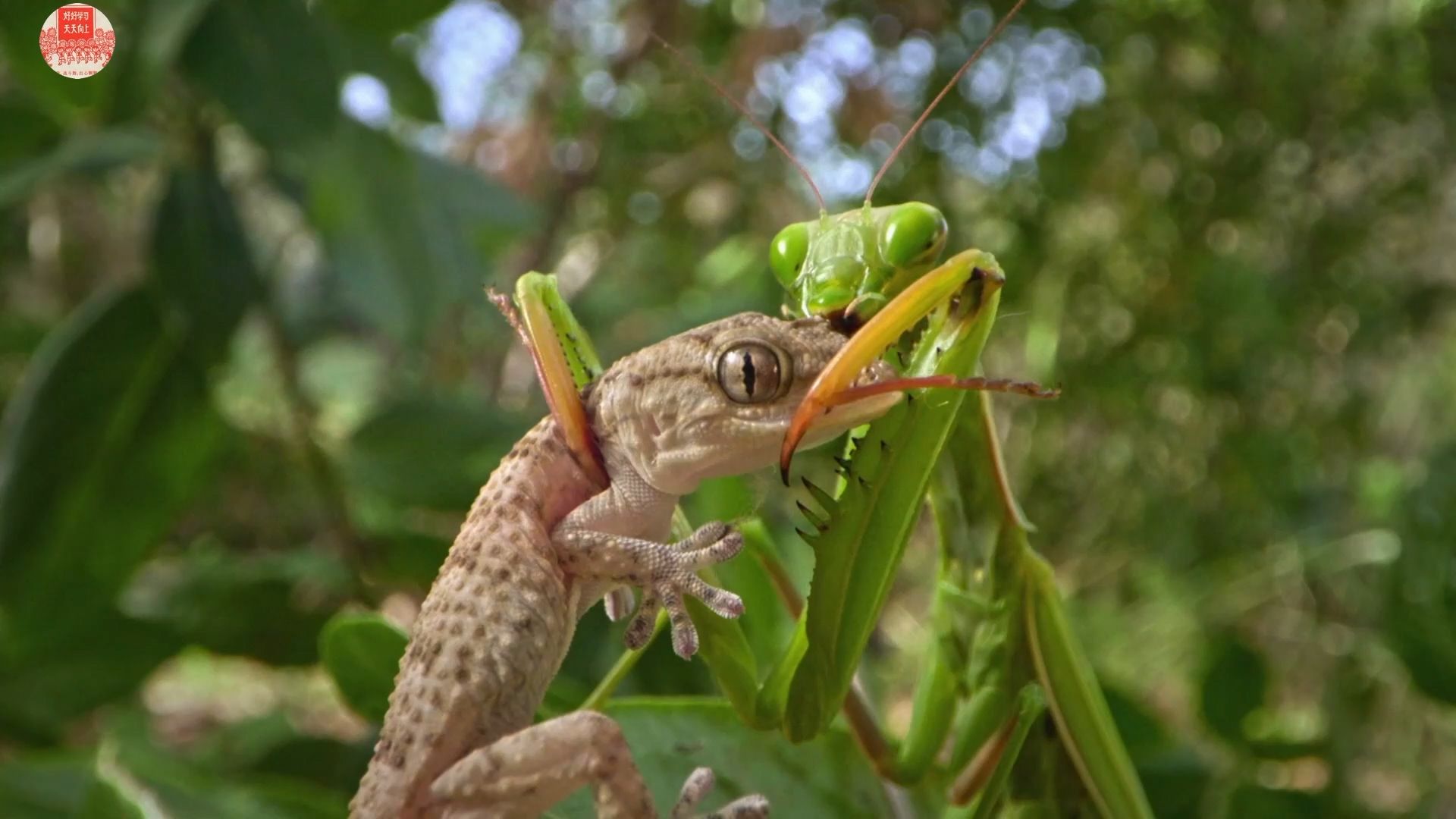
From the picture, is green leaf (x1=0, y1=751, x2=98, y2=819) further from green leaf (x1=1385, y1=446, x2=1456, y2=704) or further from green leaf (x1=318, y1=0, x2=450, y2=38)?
green leaf (x1=1385, y1=446, x2=1456, y2=704)

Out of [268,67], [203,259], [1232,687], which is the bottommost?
[1232,687]

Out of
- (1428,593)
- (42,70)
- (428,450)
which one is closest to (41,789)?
(428,450)

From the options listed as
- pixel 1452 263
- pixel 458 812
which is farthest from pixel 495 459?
pixel 1452 263

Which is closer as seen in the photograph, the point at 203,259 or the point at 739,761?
the point at 739,761

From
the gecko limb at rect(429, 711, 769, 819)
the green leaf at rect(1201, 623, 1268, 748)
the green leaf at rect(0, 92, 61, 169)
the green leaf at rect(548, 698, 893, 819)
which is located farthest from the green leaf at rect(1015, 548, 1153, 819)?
the green leaf at rect(0, 92, 61, 169)

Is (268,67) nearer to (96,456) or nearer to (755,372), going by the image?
(96,456)

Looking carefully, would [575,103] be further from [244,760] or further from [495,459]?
[244,760]

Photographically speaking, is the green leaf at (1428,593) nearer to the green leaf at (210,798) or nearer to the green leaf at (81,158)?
the green leaf at (210,798)
